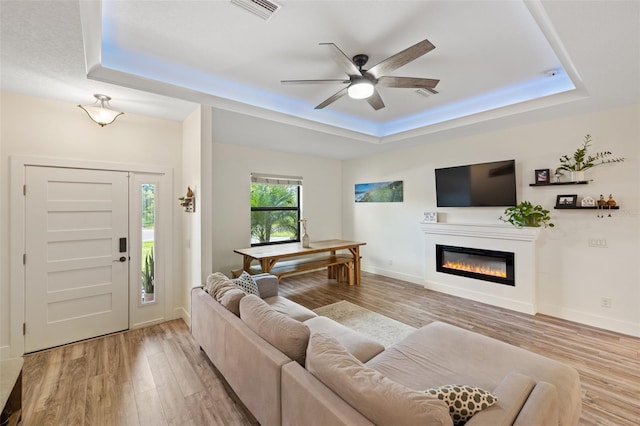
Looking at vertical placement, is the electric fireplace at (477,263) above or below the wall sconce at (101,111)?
below

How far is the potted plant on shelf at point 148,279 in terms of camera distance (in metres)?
3.40

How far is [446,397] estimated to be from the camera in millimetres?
1162

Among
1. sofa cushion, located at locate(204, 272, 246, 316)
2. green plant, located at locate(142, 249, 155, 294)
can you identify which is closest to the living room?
green plant, located at locate(142, 249, 155, 294)

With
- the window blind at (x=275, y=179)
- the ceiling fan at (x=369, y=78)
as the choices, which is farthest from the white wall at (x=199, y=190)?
the window blind at (x=275, y=179)

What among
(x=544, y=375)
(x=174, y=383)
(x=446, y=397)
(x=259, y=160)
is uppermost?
(x=259, y=160)

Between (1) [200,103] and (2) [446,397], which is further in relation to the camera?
(1) [200,103]

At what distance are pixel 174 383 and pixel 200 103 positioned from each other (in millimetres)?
2805

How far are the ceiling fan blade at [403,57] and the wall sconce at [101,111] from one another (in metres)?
2.77

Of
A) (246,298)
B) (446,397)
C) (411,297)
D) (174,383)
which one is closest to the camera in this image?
(446,397)

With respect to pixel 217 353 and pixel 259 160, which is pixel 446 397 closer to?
pixel 217 353

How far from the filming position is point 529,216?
12.2 ft

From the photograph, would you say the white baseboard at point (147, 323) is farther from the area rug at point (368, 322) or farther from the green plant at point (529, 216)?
the green plant at point (529, 216)

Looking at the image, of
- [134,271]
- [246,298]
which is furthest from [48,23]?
[134,271]

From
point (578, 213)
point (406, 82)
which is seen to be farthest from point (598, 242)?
point (406, 82)
